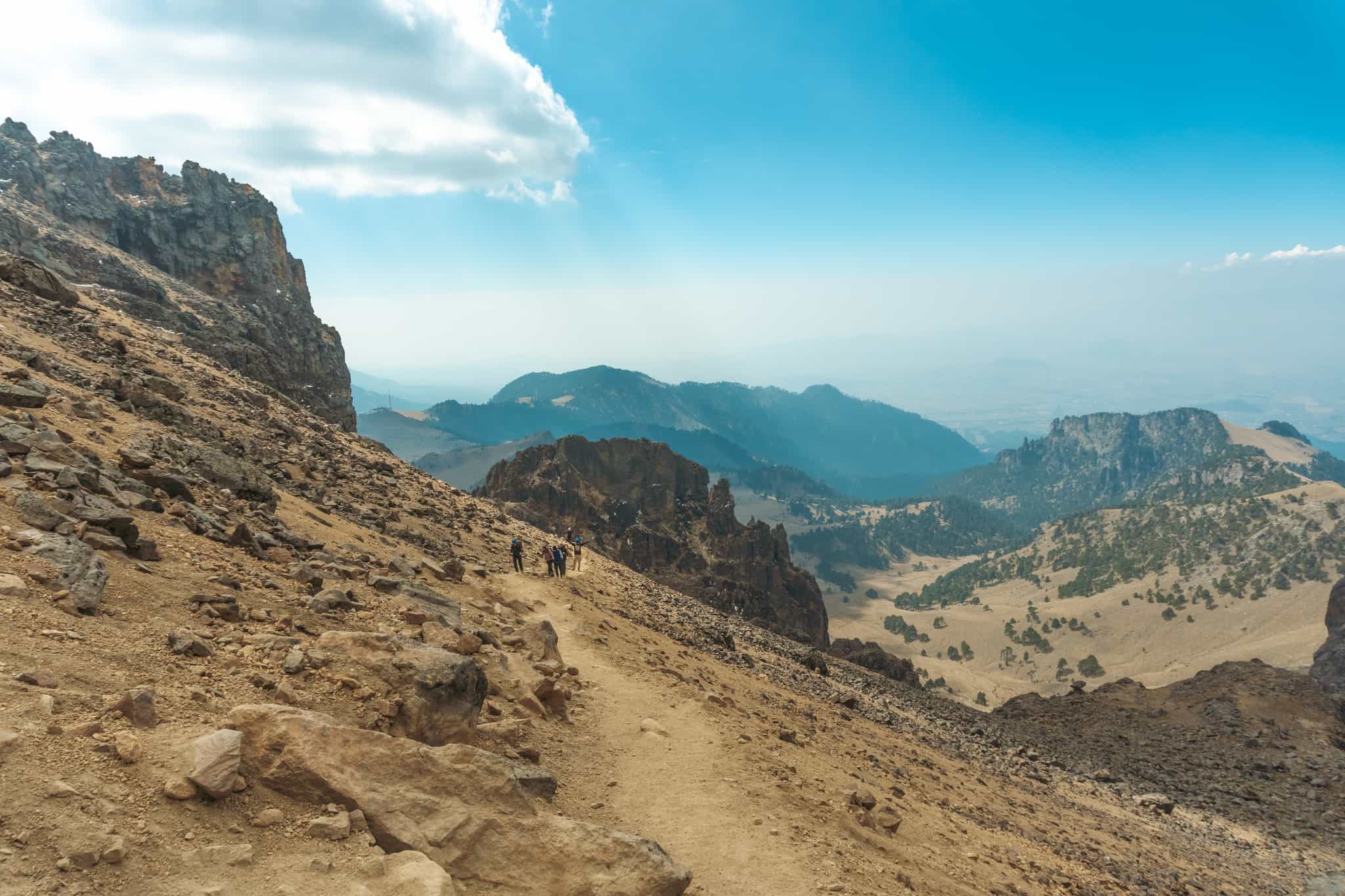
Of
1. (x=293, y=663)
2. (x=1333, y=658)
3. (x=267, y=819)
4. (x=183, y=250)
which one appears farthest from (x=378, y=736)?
(x=183, y=250)

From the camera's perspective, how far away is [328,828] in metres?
6.42

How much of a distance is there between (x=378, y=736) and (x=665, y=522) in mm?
76085

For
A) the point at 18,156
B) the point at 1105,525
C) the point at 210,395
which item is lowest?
the point at 1105,525

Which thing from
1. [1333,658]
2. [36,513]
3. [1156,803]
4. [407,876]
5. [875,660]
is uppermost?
[36,513]

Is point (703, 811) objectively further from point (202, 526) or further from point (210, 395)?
point (210, 395)

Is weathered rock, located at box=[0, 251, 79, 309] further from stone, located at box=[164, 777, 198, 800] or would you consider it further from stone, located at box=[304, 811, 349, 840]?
stone, located at box=[304, 811, 349, 840]

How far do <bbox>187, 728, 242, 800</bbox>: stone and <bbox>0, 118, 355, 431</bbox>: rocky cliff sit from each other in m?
39.1

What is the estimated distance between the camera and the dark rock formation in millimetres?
47281

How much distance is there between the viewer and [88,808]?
5340mm

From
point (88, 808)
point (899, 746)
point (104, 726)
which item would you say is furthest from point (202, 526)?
point (899, 746)

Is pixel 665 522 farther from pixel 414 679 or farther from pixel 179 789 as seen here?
pixel 179 789

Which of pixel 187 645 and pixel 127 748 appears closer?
pixel 127 748

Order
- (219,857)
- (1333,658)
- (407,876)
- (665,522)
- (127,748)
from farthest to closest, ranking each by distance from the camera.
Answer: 1. (665,522)
2. (1333,658)
3. (407,876)
4. (127,748)
5. (219,857)

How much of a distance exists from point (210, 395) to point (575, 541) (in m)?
16.1
